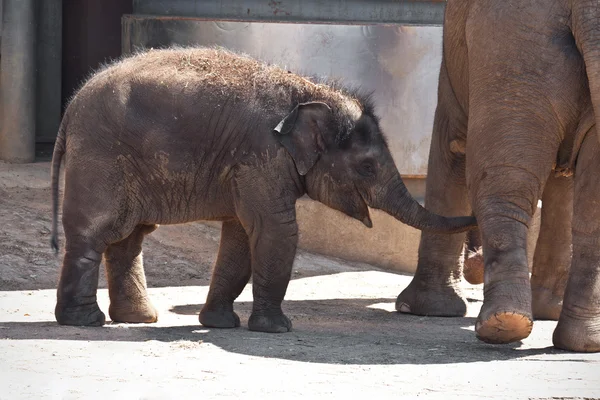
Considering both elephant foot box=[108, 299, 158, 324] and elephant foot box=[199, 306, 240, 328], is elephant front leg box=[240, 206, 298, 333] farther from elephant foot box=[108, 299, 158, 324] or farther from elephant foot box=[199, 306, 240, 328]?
elephant foot box=[108, 299, 158, 324]

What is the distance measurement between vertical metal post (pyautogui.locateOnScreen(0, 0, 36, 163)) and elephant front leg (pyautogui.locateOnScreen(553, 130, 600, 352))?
5246 mm

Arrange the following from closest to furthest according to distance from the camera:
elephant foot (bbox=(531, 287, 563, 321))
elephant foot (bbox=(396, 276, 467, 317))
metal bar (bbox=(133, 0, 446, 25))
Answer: elephant foot (bbox=(531, 287, 563, 321))
elephant foot (bbox=(396, 276, 467, 317))
metal bar (bbox=(133, 0, 446, 25))

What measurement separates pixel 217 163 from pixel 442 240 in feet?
5.99

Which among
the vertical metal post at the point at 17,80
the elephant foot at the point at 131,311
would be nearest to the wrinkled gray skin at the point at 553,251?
the elephant foot at the point at 131,311

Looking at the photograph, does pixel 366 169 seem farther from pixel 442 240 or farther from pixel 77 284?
pixel 77 284

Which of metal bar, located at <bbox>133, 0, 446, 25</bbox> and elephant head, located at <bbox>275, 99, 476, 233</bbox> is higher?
metal bar, located at <bbox>133, 0, 446, 25</bbox>

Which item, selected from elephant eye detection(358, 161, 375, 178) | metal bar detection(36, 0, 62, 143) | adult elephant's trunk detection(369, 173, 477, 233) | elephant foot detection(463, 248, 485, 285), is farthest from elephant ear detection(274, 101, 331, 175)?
metal bar detection(36, 0, 62, 143)

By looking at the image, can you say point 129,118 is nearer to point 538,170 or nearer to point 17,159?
point 538,170

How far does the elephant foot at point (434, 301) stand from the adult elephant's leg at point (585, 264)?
1631 mm

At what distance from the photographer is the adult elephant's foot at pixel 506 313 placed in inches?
233

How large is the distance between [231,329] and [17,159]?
3.93m

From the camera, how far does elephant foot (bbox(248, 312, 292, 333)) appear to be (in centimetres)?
668

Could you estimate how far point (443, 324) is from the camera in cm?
753

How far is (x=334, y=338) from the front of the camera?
6.58 m
